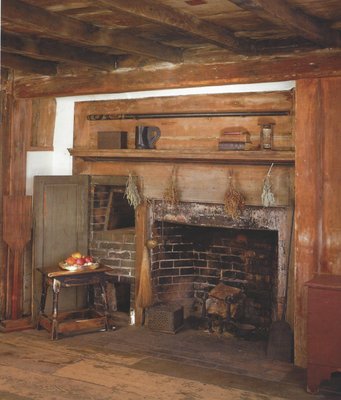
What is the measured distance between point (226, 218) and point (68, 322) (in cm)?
195

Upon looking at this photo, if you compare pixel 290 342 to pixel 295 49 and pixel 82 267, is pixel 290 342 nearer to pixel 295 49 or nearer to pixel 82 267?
pixel 82 267

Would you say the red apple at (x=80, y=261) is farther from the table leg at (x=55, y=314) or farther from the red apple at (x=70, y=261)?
the table leg at (x=55, y=314)

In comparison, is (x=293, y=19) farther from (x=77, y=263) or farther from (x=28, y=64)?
(x=77, y=263)

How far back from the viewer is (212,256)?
251 inches

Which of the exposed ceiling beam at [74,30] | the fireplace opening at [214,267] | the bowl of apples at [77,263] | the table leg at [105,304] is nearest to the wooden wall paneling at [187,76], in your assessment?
the exposed ceiling beam at [74,30]

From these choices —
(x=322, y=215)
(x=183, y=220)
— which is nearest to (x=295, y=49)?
(x=322, y=215)

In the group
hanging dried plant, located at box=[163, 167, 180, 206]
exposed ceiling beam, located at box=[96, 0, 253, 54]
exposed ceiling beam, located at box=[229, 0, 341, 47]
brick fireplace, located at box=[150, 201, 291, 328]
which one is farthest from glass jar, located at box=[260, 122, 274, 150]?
hanging dried plant, located at box=[163, 167, 180, 206]

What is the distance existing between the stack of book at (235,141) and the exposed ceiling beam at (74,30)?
2.96ft

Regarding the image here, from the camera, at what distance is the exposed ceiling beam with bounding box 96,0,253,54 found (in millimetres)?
3529

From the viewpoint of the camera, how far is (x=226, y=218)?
18.5 feet

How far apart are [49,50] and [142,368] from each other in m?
2.98

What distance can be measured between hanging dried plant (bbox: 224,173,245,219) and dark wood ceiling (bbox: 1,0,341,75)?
4.10 ft

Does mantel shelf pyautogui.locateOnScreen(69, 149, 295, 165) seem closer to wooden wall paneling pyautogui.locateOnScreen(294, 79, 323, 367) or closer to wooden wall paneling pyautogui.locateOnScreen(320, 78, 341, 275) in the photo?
wooden wall paneling pyautogui.locateOnScreen(294, 79, 323, 367)

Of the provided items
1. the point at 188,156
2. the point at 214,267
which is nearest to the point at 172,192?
the point at 188,156
